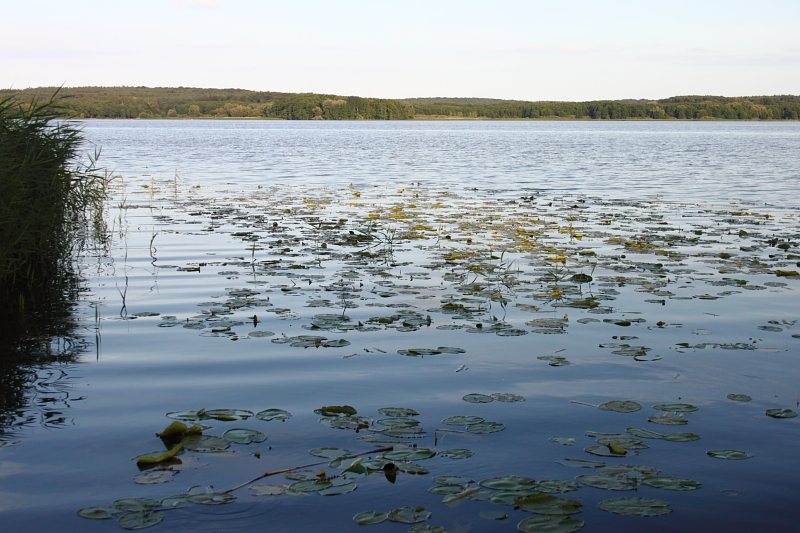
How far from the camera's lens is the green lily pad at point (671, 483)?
11.0 ft

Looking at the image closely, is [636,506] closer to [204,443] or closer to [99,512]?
[204,443]

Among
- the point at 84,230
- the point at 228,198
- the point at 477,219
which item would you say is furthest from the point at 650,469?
the point at 228,198

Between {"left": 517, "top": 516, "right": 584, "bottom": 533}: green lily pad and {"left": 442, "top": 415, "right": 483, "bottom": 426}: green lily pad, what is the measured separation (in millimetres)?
1107

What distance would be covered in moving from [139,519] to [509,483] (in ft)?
5.68

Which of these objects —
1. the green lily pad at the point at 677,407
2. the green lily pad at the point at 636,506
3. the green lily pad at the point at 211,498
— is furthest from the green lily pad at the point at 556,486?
the green lily pad at the point at 211,498

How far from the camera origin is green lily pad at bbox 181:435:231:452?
12.1ft

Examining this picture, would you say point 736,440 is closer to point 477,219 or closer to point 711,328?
point 711,328

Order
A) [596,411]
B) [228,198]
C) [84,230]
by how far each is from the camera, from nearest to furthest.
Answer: [596,411]
[84,230]
[228,198]

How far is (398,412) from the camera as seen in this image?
4289mm

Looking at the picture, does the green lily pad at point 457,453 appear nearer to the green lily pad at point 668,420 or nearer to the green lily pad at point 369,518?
the green lily pad at point 369,518

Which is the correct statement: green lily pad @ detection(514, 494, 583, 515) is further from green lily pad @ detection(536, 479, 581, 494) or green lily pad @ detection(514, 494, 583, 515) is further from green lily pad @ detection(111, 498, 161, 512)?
green lily pad @ detection(111, 498, 161, 512)

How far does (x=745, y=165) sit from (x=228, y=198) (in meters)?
22.0

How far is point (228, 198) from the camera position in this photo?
1702 cm

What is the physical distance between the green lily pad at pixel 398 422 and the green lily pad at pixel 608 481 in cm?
107
